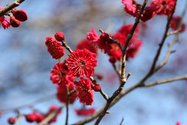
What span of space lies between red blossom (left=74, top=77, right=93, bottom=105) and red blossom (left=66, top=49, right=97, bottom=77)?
44 mm

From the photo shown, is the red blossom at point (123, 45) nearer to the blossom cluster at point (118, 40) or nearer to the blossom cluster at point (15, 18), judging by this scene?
the blossom cluster at point (118, 40)

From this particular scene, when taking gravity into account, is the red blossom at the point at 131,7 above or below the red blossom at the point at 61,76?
above

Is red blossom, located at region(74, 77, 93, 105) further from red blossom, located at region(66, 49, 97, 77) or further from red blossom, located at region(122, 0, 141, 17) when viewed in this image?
red blossom, located at region(122, 0, 141, 17)

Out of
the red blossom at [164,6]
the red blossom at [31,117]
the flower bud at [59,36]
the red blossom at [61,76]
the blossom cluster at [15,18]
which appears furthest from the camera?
the red blossom at [31,117]

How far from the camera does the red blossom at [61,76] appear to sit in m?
1.33

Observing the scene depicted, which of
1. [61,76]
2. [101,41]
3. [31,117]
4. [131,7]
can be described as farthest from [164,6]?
[31,117]

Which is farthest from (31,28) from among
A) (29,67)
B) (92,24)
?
(92,24)

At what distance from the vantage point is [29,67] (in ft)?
17.1

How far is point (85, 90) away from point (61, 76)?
226mm

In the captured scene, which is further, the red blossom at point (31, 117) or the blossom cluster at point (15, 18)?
the red blossom at point (31, 117)

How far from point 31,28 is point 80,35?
3.94ft

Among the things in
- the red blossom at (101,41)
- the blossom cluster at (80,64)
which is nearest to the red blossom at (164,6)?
the red blossom at (101,41)

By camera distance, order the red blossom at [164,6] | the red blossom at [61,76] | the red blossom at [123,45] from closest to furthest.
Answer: the red blossom at [61,76]
the red blossom at [164,6]
the red blossom at [123,45]

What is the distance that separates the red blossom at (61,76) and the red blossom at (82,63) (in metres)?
0.13
